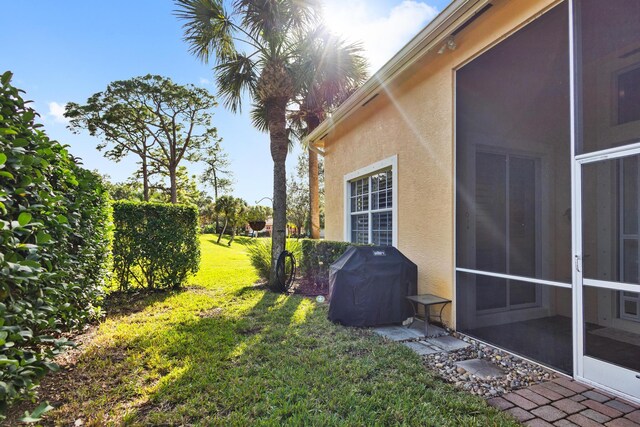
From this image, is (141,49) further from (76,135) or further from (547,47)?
(76,135)

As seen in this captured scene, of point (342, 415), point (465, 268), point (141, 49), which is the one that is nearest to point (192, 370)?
point (342, 415)

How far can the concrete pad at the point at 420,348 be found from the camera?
3.68 meters

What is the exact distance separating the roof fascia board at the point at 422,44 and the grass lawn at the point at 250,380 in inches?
155

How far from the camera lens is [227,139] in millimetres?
29281

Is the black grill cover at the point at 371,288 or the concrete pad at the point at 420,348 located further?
the black grill cover at the point at 371,288

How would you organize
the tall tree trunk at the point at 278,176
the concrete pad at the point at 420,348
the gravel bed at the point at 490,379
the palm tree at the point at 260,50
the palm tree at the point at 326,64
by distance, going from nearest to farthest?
the gravel bed at the point at 490,379 → the concrete pad at the point at 420,348 → the palm tree at the point at 260,50 → the palm tree at the point at 326,64 → the tall tree trunk at the point at 278,176

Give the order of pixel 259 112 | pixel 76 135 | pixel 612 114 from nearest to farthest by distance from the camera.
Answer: pixel 612 114 → pixel 259 112 → pixel 76 135

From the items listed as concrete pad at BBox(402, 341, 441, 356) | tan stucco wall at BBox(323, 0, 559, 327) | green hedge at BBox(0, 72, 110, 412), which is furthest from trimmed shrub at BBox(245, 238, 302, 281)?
green hedge at BBox(0, 72, 110, 412)

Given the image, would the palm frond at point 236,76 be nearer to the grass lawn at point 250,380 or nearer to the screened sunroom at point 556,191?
the screened sunroom at point 556,191

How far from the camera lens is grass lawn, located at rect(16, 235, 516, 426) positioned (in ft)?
7.93

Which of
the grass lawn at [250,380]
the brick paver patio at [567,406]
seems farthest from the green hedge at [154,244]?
the brick paver patio at [567,406]

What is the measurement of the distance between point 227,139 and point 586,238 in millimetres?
29285

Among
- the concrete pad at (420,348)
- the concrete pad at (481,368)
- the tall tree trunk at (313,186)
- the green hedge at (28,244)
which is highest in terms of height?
the tall tree trunk at (313,186)

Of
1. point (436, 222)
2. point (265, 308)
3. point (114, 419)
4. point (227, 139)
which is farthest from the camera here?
point (227, 139)
